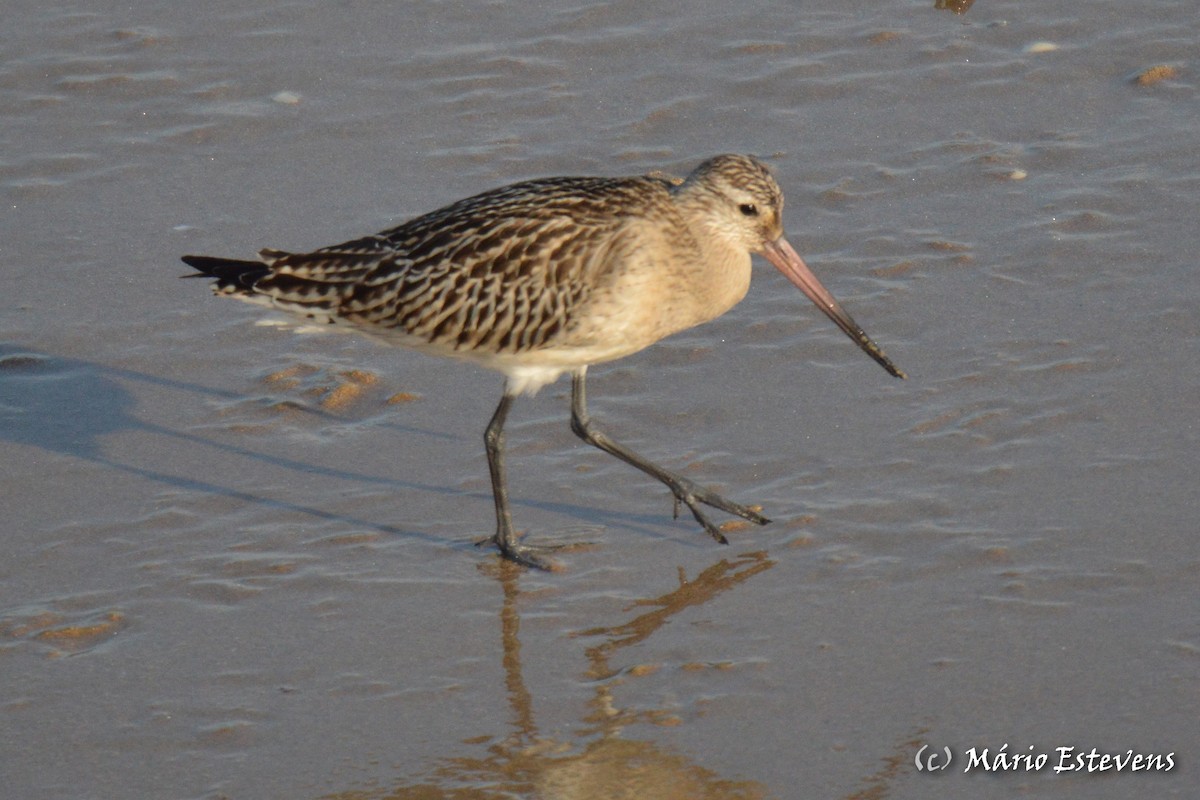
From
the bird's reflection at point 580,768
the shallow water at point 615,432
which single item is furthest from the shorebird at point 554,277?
the bird's reflection at point 580,768

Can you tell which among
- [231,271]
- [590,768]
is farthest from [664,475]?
[231,271]

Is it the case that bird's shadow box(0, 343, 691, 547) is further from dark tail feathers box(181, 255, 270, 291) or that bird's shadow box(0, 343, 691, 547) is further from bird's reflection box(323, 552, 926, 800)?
bird's reflection box(323, 552, 926, 800)

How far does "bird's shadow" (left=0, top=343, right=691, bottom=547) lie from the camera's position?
280 inches

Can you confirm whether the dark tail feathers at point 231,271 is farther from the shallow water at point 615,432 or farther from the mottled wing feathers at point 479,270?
the shallow water at point 615,432

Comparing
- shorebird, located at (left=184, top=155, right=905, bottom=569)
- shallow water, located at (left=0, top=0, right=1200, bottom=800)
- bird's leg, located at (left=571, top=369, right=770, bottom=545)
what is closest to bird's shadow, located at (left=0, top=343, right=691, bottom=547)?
shallow water, located at (left=0, top=0, right=1200, bottom=800)

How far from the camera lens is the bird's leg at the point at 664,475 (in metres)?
6.80

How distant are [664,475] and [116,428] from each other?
2.39 metres

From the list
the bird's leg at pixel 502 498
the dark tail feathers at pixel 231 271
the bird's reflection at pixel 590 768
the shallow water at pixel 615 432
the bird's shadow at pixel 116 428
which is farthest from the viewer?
the dark tail feathers at pixel 231 271

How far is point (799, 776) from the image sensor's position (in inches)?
214

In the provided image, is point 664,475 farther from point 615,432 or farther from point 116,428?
point 116,428

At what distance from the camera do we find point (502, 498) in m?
6.87

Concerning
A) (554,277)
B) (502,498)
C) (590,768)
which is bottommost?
(590,768)

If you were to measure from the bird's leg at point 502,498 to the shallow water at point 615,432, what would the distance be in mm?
79

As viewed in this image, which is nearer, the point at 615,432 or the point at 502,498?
the point at 502,498
